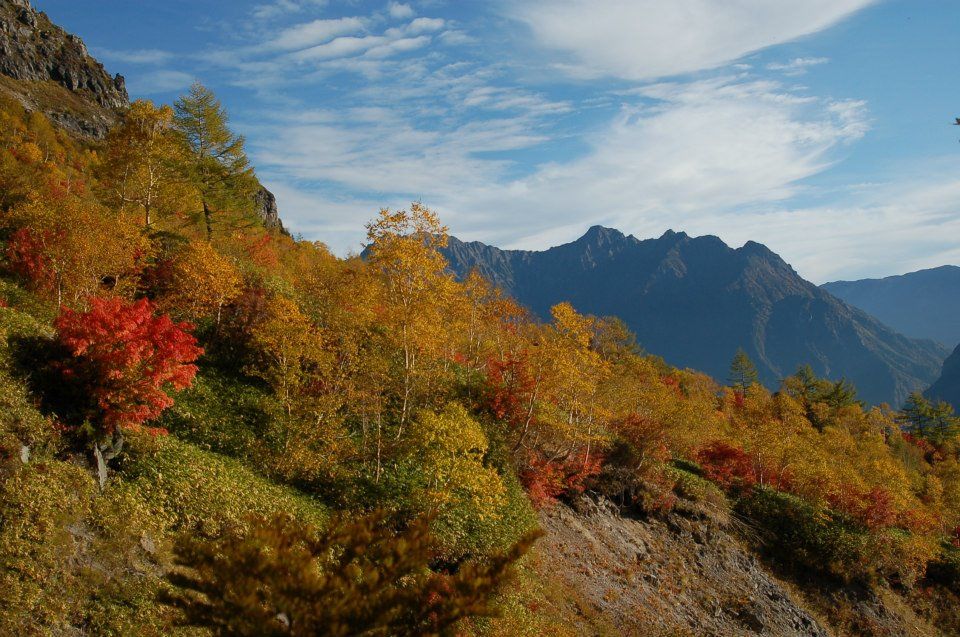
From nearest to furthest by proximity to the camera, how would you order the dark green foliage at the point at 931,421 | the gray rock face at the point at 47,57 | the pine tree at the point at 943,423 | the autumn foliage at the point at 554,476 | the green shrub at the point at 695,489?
1. the autumn foliage at the point at 554,476
2. the green shrub at the point at 695,489
3. the pine tree at the point at 943,423
4. the dark green foliage at the point at 931,421
5. the gray rock face at the point at 47,57

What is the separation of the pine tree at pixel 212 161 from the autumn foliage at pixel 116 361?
67.4 feet

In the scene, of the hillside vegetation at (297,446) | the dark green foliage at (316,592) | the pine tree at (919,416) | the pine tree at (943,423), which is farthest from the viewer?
the pine tree at (919,416)

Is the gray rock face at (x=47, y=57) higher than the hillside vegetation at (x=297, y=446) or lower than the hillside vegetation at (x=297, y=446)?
higher

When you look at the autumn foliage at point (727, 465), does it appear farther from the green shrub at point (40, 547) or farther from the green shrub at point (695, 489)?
the green shrub at point (40, 547)

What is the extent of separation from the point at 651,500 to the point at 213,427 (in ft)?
79.7

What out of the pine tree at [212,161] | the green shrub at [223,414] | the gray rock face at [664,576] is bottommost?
the gray rock face at [664,576]

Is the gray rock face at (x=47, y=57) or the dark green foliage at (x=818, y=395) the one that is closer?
the dark green foliage at (x=818, y=395)

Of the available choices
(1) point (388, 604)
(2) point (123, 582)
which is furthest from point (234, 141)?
(1) point (388, 604)

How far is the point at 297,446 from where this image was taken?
1806 cm

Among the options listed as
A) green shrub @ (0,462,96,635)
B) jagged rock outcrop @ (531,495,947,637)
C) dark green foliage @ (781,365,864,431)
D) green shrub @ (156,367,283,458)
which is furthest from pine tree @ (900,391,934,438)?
green shrub @ (0,462,96,635)

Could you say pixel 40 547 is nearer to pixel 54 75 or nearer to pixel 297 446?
pixel 297 446

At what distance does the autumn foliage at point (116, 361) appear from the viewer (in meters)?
13.6

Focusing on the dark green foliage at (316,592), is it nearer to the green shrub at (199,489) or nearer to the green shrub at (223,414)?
the green shrub at (199,489)

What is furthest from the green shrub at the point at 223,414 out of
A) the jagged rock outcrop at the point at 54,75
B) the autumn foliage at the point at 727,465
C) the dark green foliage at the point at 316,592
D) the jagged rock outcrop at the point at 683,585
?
the jagged rock outcrop at the point at 54,75
